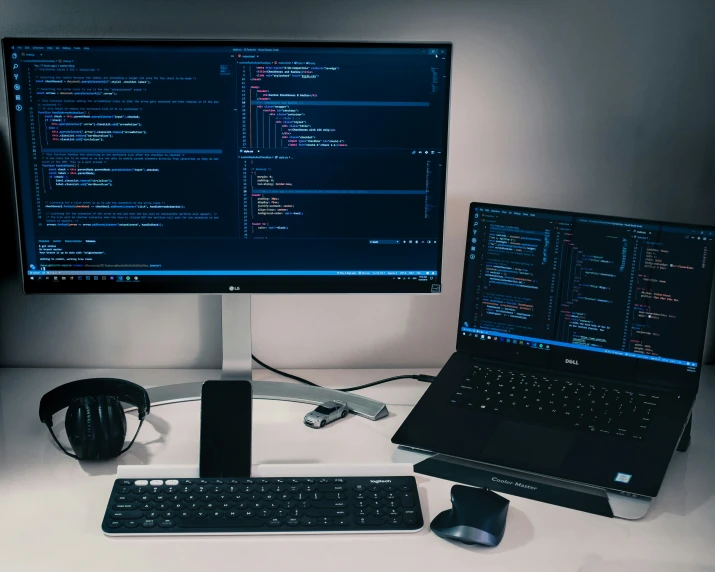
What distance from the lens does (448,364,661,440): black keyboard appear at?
112 centimetres

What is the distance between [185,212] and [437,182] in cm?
39

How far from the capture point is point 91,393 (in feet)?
3.94

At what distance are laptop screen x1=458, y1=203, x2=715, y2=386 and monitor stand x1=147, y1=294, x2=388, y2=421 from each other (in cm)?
24

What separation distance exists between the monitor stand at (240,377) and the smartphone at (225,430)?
23cm

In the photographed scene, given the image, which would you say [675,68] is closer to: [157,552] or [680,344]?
[680,344]

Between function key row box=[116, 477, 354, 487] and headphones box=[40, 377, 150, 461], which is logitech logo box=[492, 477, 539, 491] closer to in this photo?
function key row box=[116, 477, 354, 487]

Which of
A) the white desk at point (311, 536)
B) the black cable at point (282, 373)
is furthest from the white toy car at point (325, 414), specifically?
the black cable at point (282, 373)

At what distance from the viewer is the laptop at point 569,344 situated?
43.2 inches

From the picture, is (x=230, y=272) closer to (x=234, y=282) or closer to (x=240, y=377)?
(x=234, y=282)

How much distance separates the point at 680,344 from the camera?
3.87 ft

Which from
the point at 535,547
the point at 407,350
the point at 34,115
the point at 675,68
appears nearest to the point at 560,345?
the point at 407,350

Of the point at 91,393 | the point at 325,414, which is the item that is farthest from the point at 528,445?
the point at 91,393

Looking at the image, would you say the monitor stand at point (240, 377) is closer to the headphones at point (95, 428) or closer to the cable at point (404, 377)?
the cable at point (404, 377)

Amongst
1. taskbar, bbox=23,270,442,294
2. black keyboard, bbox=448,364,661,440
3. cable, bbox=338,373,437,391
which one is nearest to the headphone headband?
taskbar, bbox=23,270,442,294
